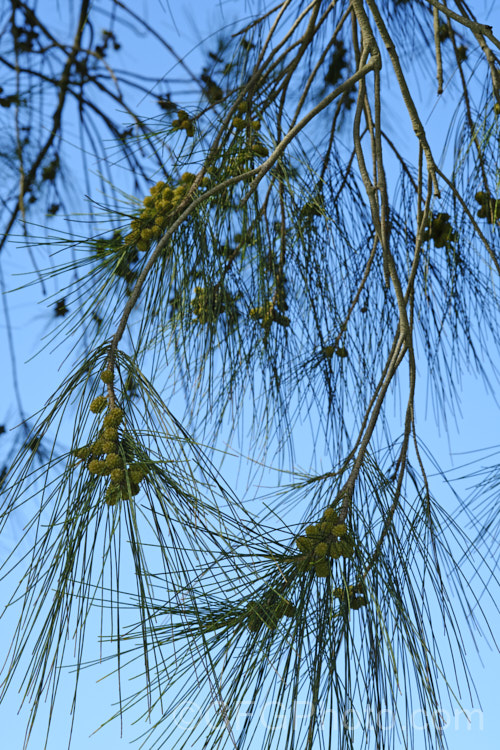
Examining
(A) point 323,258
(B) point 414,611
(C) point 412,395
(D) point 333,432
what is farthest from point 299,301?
(B) point 414,611

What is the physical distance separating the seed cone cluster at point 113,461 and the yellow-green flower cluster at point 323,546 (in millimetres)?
185

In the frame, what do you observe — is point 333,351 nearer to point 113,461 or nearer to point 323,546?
point 323,546

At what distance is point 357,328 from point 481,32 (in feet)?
1.68

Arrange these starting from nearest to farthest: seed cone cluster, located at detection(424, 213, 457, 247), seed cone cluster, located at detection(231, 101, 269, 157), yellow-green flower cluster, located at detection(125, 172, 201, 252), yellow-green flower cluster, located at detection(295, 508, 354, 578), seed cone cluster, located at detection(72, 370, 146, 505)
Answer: seed cone cluster, located at detection(72, 370, 146, 505) → yellow-green flower cluster, located at detection(295, 508, 354, 578) → yellow-green flower cluster, located at detection(125, 172, 201, 252) → seed cone cluster, located at detection(231, 101, 269, 157) → seed cone cluster, located at detection(424, 213, 457, 247)

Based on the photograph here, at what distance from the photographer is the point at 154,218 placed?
3.18 ft

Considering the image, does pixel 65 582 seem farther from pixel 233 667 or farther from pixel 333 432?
pixel 333 432

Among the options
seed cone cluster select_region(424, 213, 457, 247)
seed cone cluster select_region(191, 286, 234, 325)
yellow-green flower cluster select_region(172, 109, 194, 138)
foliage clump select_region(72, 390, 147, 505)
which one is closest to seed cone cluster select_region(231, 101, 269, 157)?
yellow-green flower cluster select_region(172, 109, 194, 138)

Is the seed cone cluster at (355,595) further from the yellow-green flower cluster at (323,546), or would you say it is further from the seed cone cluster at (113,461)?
the seed cone cluster at (113,461)

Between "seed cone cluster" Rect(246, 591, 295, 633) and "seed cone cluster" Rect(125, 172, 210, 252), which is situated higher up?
"seed cone cluster" Rect(125, 172, 210, 252)

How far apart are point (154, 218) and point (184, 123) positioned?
9.1 inches

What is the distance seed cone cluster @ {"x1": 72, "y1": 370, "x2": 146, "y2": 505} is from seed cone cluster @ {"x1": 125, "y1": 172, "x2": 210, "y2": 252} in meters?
0.26

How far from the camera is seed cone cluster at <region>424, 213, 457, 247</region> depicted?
4.52ft

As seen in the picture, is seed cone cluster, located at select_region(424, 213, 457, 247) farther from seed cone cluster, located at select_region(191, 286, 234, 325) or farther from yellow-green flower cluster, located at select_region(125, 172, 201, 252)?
yellow-green flower cluster, located at select_region(125, 172, 201, 252)

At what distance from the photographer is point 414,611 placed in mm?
887
